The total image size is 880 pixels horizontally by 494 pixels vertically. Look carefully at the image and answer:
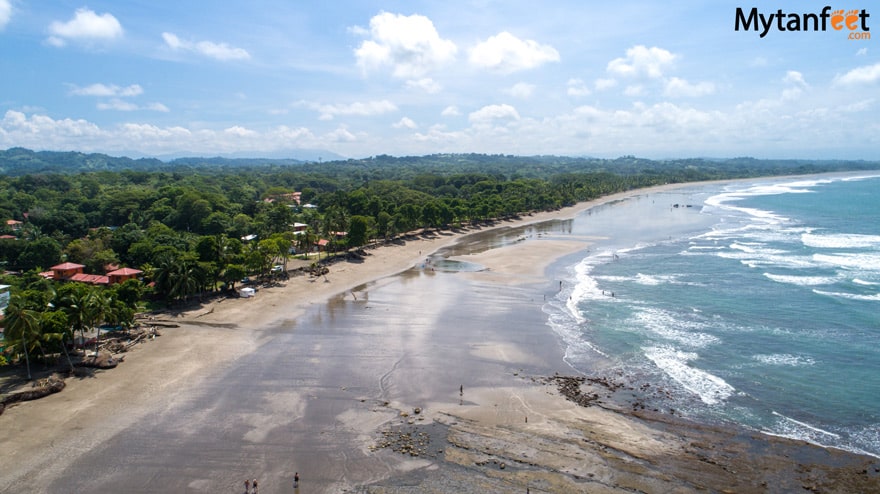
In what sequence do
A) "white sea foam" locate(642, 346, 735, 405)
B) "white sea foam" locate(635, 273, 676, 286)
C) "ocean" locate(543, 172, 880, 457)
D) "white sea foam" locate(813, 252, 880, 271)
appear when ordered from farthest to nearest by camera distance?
"white sea foam" locate(813, 252, 880, 271) < "white sea foam" locate(635, 273, 676, 286) < "white sea foam" locate(642, 346, 735, 405) < "ocean" locate(543, 172, 880, 457)

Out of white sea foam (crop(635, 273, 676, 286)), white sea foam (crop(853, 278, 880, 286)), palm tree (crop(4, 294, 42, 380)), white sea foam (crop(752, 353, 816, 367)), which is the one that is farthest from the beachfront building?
white sea foam (crop(853, 278, 880, 286))

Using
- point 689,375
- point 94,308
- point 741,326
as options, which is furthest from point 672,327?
point 94,308

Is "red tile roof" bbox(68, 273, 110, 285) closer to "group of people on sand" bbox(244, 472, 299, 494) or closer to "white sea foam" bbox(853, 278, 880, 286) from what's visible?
"group of people on sand" bbox(244, 472, 299, 494)

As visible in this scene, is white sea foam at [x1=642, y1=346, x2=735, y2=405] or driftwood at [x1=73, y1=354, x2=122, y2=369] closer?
white sea foam at [x1=642, y1=346, x2=735, y2=405]

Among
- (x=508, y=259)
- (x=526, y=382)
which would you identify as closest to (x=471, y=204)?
(x=508, y=259)

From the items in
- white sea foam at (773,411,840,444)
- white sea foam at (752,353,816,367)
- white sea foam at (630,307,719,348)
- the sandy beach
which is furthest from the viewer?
white sea foam at (630,307,719,348)

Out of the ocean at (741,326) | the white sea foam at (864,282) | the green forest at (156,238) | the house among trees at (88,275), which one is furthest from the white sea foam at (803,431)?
the house among trees at (88,275)
